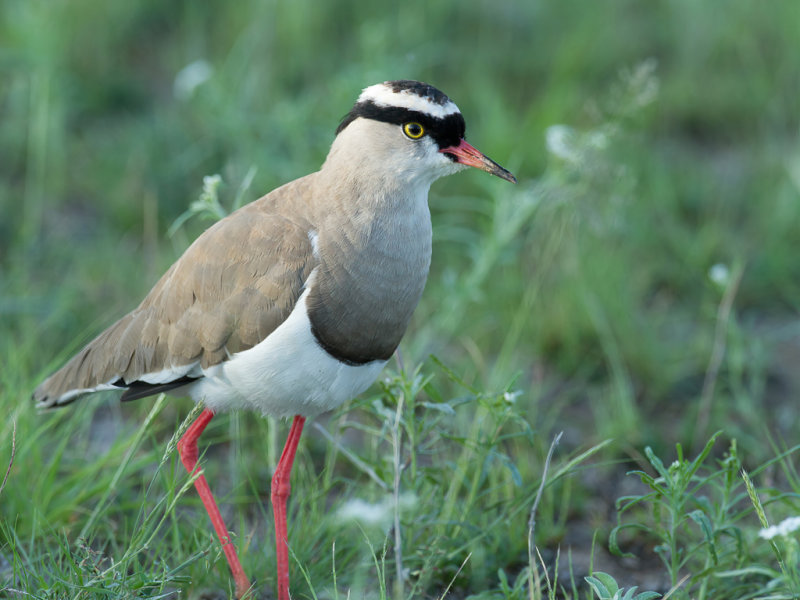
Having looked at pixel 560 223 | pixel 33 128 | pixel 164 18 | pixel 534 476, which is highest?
pixel 164 18

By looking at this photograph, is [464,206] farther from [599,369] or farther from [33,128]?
[33,128]

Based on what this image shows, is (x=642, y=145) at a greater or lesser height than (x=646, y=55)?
lesser

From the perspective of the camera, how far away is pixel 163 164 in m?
5.42

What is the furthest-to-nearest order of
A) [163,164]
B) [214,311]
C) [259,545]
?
[163,164] → [259,545] → [214,311]

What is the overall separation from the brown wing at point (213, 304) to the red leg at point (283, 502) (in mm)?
423

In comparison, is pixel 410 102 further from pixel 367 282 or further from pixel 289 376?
pixel 289 376

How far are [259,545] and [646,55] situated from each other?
15.7ft

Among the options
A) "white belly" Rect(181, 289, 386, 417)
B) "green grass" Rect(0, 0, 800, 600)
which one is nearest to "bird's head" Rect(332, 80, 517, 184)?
"white belly" Rect(181, 289, 386, 417)

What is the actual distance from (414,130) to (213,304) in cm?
77

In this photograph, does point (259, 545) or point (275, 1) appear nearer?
point (259, 545)

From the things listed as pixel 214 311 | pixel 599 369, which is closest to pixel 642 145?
pixel 599 369

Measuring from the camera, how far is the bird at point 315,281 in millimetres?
2787

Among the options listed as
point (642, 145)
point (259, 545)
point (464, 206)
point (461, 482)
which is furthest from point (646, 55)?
point (259, 545)

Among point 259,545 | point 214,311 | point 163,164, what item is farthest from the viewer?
point 163,164
